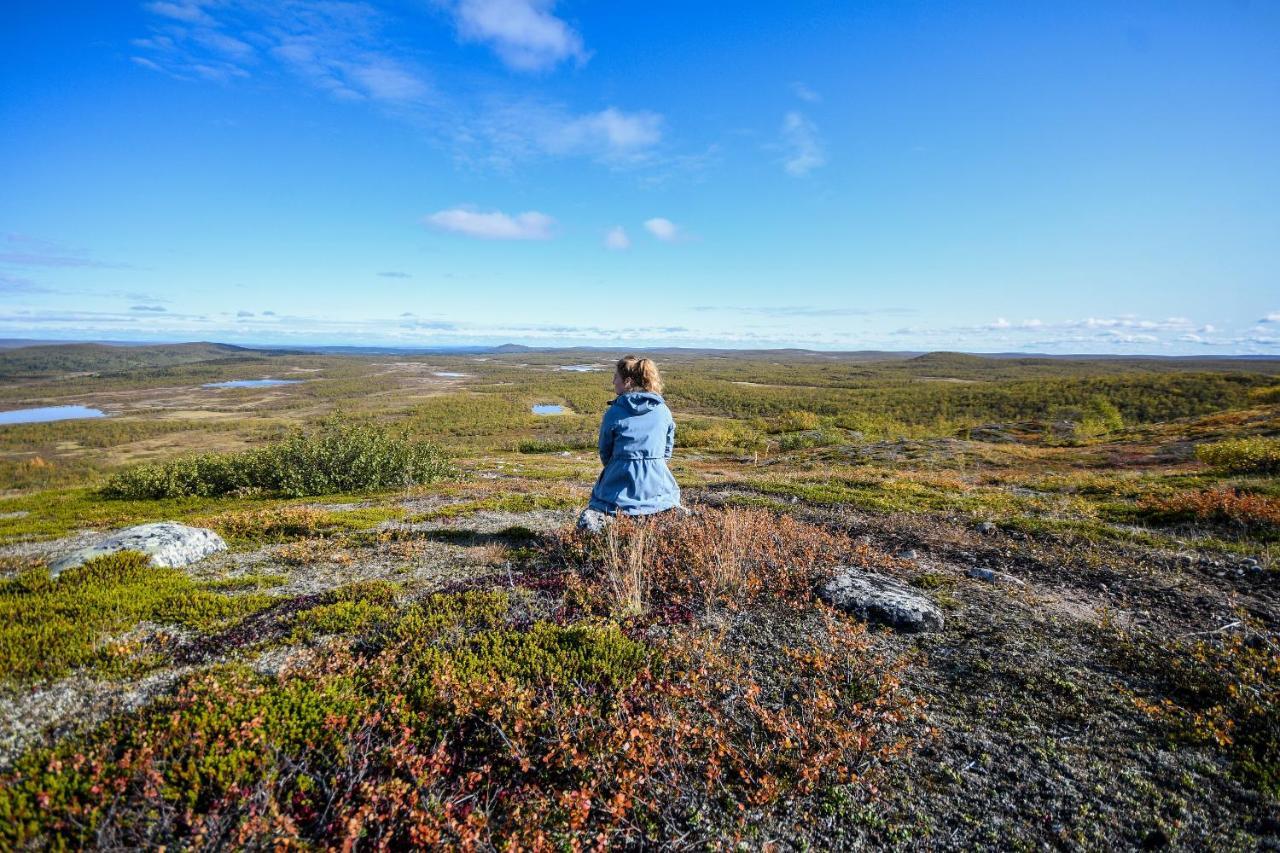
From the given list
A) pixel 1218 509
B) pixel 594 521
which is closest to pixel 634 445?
pixel 594 521

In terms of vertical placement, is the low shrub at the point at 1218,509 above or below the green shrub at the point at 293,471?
above

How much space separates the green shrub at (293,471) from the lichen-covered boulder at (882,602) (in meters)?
15.2

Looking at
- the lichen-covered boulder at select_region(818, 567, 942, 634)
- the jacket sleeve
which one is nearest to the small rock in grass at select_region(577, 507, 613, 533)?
the jacket sleeve

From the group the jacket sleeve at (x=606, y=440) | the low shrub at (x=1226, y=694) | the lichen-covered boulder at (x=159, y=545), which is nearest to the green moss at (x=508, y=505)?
the lichen-covered boulder at (x=159, y=545)

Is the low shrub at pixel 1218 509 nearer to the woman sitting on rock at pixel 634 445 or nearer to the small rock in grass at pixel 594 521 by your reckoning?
the woman sitting on rock at pixel 634 445

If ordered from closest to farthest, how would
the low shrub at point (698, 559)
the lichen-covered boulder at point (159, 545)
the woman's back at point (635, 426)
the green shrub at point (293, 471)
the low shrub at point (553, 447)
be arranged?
1. the low shrub at point (698, 559)
2. the lichen-covered boulder at point (159, 545)
3. the woman's back at point (635, 426)
4. the green shrub at point (293, 471)
5. the low shrub at point (553, 447)

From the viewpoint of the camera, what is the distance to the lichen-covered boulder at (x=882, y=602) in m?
6.18

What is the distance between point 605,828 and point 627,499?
528 centimetres

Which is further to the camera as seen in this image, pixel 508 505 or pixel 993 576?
pixel 508 505

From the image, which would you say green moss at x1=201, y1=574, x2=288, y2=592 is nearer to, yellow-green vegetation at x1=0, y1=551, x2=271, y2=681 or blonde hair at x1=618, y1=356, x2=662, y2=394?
yellow-green vegetation at x1=0, y1=551, x2=271, y2=681

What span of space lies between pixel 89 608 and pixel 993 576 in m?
12.0

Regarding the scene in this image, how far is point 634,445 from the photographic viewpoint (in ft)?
27.3

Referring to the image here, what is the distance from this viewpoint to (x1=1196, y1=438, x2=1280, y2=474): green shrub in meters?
17.5

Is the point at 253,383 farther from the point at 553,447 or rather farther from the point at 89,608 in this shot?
the point at 89,608
